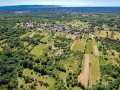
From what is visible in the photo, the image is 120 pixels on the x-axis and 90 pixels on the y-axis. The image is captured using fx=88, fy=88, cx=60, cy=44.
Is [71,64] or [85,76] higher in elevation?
[71,64]

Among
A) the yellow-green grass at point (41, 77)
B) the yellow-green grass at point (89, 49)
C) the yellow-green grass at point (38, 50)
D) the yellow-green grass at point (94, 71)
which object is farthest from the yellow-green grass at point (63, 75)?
the yellow-green grass at point (89, 49)

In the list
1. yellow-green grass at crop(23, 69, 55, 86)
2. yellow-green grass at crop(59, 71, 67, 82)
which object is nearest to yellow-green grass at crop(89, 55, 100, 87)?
yellow-green grass at crop(59, 71, 67, 82)

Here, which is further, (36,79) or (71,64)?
(71,64)

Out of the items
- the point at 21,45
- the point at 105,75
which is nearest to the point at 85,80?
the point at 105,75

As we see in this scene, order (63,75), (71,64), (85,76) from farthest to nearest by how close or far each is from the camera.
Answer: (71,64), (63,75), (85,76)

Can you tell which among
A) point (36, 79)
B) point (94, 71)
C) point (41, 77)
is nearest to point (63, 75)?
point (41, 77)

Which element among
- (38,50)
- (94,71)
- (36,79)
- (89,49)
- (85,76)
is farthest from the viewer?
(89,49)

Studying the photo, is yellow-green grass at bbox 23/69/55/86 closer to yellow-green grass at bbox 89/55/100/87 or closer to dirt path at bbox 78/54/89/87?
dirt path at bbox 78/54/89/87

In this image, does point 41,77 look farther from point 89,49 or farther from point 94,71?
point 89,49

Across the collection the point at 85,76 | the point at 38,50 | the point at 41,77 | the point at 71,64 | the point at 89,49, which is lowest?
the point at 41,77
